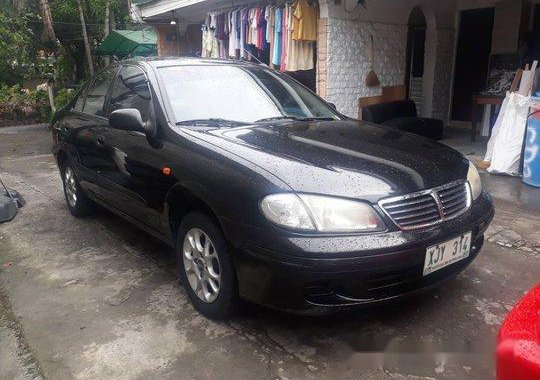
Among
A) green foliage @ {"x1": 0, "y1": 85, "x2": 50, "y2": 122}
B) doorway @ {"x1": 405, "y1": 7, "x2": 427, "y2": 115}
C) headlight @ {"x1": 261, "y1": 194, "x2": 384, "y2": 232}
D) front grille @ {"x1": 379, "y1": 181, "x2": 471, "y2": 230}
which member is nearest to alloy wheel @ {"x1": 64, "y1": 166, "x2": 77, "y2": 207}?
headlight @ {"x1": 261, "y1": 194, "x2": 384, "y2": 232}

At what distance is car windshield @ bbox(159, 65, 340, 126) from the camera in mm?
3191

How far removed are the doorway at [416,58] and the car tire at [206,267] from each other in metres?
7.58

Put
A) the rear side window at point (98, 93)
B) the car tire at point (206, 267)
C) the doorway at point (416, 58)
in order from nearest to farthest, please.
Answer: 1. the car tire at point (206, 267)
2. the rear side window at point (98, 93)
3. the doorway at point (416, 58)

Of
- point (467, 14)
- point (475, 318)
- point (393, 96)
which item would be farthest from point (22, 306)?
point (467, 14)

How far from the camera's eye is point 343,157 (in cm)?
256

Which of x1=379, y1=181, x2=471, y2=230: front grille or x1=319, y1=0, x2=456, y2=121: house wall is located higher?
x1=319, y1=0, x2=456, y2=121: house wall

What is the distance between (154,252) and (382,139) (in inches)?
81.9

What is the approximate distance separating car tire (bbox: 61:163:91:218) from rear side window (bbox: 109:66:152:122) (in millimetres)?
1143

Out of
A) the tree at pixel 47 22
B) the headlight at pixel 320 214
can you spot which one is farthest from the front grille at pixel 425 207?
the tree at pixel 47 22

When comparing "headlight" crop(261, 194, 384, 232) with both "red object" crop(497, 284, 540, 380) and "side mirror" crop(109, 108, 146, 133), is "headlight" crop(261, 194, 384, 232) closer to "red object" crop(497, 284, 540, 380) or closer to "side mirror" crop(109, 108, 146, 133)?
"red object" crop(497, 284, 540, 380)

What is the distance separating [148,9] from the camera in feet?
33.3

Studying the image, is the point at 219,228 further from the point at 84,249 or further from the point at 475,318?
the point at 84,249

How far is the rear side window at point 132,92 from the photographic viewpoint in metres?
3.34

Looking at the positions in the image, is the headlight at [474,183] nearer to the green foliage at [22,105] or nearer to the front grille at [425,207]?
the front grille at [425,207]
